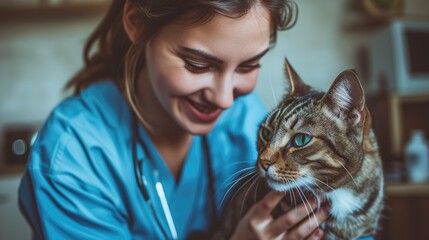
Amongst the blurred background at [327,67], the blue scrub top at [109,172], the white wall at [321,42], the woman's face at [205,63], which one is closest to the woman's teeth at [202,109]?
the woman's face at [205,63]

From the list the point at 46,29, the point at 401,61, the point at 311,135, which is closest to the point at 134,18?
the point at 311,135

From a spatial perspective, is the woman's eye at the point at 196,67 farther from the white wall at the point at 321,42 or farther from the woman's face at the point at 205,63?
the white wall at the point at 321,42

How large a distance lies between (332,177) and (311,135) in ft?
0.20

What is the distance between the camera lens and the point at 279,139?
0.52m

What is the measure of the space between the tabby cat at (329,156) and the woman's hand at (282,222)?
0.05 feet

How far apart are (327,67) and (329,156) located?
1.30 metres

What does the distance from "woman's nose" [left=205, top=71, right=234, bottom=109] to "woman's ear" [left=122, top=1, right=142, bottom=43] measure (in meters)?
0.13

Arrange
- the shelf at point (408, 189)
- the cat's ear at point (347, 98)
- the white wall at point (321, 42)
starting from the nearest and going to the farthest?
the cat's ear at point (347, 98) → the shelf at point (408, 189) → the white wall at point (321, 42)

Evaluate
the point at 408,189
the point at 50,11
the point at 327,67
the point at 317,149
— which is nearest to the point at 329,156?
the point at 317,149

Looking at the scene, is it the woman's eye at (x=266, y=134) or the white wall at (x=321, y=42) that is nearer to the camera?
the woman's eye at (x=266, y=134)

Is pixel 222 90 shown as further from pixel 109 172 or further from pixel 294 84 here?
pixel 109 172

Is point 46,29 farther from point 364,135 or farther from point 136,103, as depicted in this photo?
point 364,135

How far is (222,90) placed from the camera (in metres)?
0.51

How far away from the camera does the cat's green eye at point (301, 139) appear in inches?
20.1
